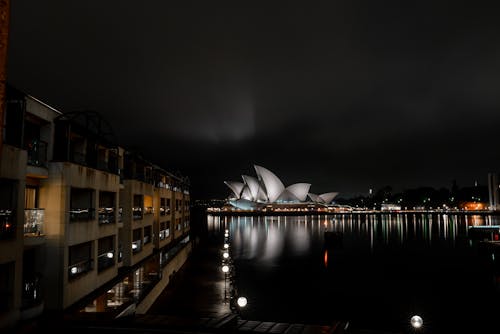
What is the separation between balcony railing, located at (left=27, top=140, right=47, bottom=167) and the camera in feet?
32.5

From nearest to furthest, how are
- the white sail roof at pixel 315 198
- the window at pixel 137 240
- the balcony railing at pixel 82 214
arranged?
the balcony railing at pixel 82 214 < the window at pixel 137 240 < the white sail roof at pixel 315 198

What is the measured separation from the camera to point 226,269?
1931 cm

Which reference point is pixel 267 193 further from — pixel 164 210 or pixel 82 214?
pixel 82 214

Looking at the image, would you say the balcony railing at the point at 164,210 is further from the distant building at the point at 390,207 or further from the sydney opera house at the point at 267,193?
the distant building at the point at 390,207

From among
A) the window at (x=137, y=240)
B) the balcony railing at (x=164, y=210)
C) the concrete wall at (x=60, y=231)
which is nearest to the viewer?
the concrete wall at (x=60, y=231)

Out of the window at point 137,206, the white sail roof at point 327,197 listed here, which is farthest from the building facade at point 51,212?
the white sail roof at point 327,197

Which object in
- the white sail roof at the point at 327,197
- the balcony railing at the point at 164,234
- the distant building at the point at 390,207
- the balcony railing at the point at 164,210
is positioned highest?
the white sail roof at the point at 327,197

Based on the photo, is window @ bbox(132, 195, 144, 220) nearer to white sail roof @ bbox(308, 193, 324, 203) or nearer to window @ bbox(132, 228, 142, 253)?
window @ bbox(132, 228, 142, 253)

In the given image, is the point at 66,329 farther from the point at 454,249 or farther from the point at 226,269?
the point at 454,249

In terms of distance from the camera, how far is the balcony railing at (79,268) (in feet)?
36.2

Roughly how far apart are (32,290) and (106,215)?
17.4 feet

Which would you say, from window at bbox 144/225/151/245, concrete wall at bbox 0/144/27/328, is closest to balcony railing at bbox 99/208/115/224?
concrete wall at bbox 0/144/27/328

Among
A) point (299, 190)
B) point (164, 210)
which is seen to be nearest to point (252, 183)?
point (299, 190)

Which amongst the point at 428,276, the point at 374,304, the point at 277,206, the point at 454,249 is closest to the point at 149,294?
the point at 374,304
